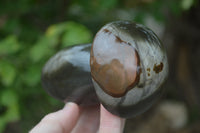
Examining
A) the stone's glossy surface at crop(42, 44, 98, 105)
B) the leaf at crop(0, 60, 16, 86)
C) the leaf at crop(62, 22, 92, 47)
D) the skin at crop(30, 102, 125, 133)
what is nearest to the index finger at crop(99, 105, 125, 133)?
the skin at crop(30, 102, 125, 133)

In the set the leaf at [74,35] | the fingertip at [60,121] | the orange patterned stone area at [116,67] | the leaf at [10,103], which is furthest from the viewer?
the leaf at [10,103]

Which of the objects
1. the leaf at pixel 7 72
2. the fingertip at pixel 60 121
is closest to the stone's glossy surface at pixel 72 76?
the fingertip at pixel 60 121

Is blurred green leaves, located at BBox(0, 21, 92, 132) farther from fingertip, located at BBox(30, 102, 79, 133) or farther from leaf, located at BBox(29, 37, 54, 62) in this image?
fingertip, located at BBox(30, 102, 79, 133)

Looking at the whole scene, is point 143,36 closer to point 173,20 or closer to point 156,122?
point 173,20

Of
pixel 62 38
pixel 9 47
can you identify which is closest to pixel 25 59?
pixel 9 47

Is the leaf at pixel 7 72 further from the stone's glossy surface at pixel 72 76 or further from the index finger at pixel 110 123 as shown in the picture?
the index finger at pixel 110 123
